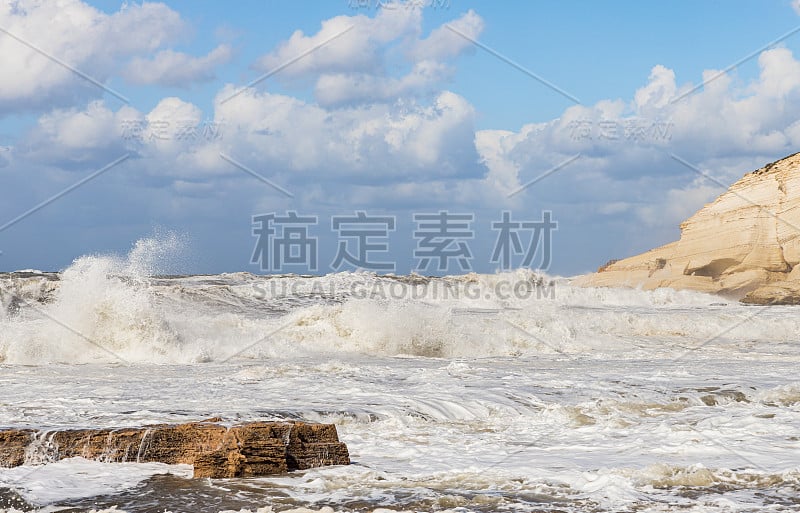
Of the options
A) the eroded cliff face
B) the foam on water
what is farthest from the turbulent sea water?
the eroded cliff face

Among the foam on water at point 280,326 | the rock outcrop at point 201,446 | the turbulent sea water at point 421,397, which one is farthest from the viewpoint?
the foam on water at point 280,326

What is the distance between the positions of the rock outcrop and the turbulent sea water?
11 cm

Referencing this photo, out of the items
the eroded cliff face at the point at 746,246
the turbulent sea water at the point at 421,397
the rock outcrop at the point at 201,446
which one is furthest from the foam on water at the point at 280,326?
the rock outcrop at the point at 201,446

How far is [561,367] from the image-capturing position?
11953 millimetres

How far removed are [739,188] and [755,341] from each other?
533 inches

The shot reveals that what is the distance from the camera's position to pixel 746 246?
91.4 feet

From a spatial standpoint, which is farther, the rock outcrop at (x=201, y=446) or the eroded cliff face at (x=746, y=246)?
the eroded cliff face at (x=746, y=246)

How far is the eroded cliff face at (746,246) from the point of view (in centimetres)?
2678

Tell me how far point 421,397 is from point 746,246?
75.6 ft

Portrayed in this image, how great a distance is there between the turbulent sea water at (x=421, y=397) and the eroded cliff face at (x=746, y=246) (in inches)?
292

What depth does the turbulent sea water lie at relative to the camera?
479cm

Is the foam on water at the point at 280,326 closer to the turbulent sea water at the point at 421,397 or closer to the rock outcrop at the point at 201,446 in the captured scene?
the turbulent sea water at the point at 421,397

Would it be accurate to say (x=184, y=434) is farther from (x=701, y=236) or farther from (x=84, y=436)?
(x=701, y=236)

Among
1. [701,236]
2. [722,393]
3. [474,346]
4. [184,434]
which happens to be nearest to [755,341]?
[474,346]
